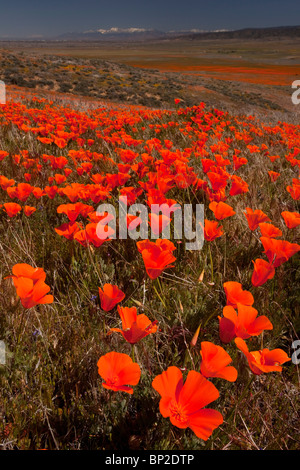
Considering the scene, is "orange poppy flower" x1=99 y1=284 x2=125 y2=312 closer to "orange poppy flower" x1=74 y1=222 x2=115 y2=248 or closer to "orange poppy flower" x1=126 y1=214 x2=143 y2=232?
"orange poppy flower" x1=74 y1=222 x2=115 y2=248

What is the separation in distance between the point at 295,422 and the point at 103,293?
0.85 metres

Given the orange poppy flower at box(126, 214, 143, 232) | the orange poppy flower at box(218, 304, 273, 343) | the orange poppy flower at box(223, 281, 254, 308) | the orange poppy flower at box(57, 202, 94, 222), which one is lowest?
the orange poppy flower at box(218, 304, 273, 343)

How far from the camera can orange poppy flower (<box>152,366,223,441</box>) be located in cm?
78

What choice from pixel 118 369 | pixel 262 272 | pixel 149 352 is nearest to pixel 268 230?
pixel 262 272

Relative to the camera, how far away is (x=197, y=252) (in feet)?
6.10

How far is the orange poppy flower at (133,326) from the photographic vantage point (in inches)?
34.9

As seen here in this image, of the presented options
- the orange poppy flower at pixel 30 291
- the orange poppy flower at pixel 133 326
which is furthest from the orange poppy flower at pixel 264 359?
the orange poppy flower at pixel 30 291

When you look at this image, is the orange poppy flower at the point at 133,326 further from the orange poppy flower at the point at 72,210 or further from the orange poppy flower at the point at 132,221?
the orange poppy flower at the point at 72,210

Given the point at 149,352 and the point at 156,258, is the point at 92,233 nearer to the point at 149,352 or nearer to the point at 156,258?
the point at 156,258

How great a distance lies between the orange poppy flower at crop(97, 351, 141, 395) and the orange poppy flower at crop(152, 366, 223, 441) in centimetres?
8

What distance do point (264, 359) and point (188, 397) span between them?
0.96ft
